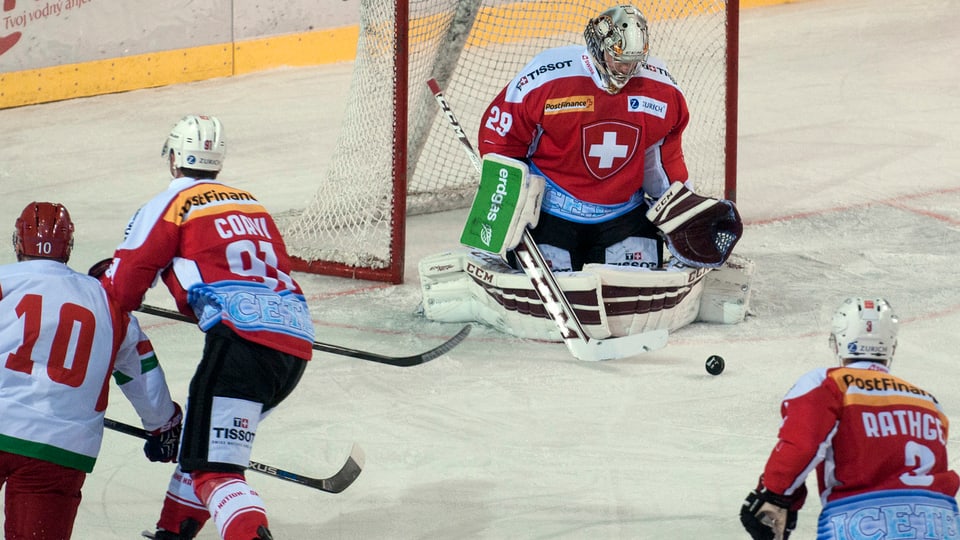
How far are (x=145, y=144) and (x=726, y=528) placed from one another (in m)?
5.03

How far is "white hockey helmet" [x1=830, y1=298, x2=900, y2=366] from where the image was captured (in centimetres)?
303

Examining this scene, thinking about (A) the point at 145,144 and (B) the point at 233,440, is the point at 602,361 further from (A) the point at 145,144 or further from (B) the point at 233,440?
(A) the point at 145,144

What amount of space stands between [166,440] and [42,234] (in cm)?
62

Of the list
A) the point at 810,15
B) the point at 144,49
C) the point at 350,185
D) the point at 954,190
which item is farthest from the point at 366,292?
the point at 810,15

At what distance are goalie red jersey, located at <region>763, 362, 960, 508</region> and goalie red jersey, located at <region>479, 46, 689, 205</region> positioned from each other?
2.40m

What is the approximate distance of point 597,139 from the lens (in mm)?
5270

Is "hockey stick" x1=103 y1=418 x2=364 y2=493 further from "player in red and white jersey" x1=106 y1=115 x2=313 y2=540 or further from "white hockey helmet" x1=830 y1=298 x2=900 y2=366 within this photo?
"white hockey helmet" x1=830 y1=298 x2=900 y2=366

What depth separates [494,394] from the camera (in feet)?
15.9

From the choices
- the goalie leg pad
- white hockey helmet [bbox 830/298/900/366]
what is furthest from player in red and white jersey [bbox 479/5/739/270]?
white hockey helmet [bbox 830/298/900/366]

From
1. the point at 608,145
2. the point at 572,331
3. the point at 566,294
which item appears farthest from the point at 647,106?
the point at 572,331

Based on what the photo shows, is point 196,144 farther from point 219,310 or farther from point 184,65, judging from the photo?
point 184,65

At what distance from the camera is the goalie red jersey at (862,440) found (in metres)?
2.90

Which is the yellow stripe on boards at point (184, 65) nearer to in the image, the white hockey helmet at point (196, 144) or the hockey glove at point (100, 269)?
the white hockey helmet at point (196, 144)

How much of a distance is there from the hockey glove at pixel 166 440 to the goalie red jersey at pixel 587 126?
79.7 inches
